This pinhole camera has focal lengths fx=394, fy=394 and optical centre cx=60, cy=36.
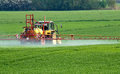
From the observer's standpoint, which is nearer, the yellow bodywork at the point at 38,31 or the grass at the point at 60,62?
the grass at the point at 60,62

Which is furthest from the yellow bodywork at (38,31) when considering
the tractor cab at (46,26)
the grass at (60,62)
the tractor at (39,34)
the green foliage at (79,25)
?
the green foliage at (79,25)

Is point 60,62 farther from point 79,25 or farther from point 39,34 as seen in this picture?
point 79,25

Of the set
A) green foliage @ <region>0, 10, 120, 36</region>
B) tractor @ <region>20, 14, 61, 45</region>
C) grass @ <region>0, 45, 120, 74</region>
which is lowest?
green foliage @ <region>0, 10, 120, 36</region>

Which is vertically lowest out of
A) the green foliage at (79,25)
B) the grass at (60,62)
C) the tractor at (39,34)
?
the green foliage at (79,25)

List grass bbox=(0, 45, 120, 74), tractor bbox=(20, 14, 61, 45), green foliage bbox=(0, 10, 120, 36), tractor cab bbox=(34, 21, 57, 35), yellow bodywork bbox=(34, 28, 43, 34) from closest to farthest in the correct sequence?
1. grass bbox=(0, 45, 120, 74)
2. tractor bbox=(20, 14, 61, 45)
3. yellow bodywork bbox=(34, 28, 43, 34)
4. tractor cab bbox=(34, 21, 57, 35)
5. green foliage bbox=(0, 10, 120, 36)

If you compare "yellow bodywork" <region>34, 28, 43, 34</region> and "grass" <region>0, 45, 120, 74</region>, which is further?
"yellow bodywork" <region>34, 28, 43, 34</region>

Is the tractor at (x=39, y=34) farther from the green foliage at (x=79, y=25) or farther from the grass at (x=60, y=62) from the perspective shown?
the green foliage at (x=79, y=25)

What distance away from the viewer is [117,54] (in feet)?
58.6

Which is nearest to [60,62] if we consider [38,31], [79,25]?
[38,31]

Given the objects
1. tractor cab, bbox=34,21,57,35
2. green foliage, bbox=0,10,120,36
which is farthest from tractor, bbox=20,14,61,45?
green foliage, bbox=0,10,120,36

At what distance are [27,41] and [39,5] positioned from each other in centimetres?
7480

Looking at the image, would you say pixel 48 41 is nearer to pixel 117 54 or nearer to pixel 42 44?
pixel 42 44

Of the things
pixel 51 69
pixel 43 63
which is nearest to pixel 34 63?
pixel 43 63

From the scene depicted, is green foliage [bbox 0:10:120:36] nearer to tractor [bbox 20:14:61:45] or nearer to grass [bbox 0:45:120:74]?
tractor [bbox 20:14:61:45]
